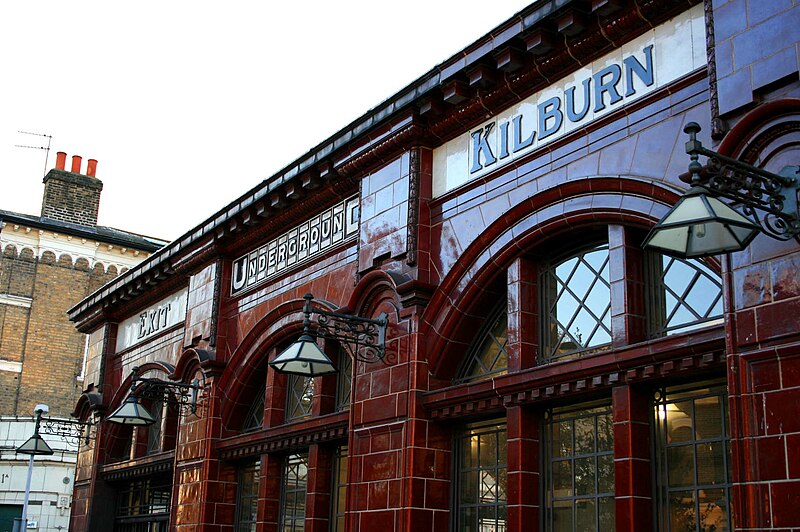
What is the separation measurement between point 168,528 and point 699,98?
11.6 meters

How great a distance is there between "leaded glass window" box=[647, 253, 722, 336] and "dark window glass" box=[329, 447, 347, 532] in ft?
17.1

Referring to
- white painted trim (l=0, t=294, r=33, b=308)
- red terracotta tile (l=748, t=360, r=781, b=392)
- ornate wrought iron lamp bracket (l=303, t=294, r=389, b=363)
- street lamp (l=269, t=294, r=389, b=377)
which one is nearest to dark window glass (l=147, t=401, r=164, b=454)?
street lamp (l=269, t=294, r=389, b=377)

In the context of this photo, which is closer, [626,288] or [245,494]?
[626,288]

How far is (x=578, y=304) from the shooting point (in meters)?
9.88

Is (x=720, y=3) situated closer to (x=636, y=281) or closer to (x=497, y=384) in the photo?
(x=636, y=281)

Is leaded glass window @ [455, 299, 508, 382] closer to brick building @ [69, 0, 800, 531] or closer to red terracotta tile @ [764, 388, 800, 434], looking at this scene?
brick building @ [69, 0, 800, 531]

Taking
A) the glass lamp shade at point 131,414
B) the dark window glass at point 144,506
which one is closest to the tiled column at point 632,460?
the glass lamp shade at point 131,414

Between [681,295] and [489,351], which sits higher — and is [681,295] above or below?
above

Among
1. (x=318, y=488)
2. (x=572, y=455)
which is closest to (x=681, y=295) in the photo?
(x=572, y=455)

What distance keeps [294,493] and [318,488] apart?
3.56ft

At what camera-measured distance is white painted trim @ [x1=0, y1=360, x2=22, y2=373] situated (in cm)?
3156

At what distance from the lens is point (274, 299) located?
14703 mm

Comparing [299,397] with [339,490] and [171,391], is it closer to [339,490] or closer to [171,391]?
[339,490]

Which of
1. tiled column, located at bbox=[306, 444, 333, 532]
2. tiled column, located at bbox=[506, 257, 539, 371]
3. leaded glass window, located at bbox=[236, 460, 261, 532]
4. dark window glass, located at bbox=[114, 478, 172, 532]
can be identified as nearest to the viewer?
tiled column, located at bbox=[506, 257, 539, 371]
